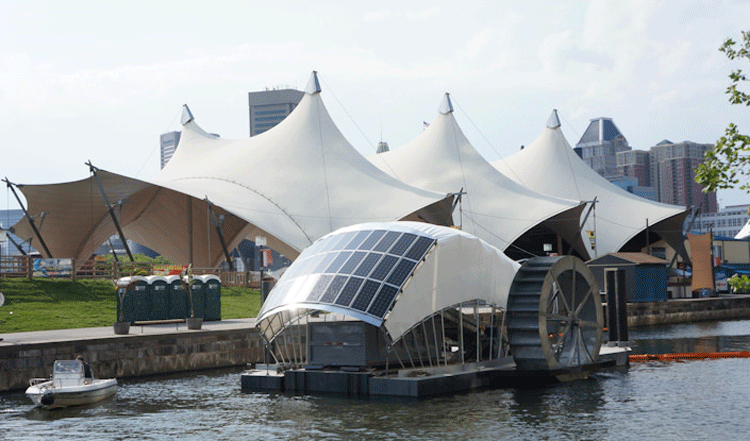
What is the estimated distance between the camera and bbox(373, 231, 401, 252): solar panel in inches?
1150

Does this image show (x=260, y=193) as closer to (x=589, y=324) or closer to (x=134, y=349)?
(x=134, y=349)

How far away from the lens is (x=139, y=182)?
60.3 meters

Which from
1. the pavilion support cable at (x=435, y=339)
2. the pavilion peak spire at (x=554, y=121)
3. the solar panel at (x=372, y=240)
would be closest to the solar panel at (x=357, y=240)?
the solar panel at (x=372, y=240)

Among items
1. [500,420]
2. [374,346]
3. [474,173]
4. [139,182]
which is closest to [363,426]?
[500,420]

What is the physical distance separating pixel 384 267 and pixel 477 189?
49.2 metres

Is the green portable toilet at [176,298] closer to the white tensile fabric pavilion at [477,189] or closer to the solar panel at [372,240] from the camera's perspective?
the solar panel at [372,240]

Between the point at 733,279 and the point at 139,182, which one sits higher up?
the point at 139,182

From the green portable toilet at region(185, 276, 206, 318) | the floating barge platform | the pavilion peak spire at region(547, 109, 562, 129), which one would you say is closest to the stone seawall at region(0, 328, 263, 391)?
the floating barge platform

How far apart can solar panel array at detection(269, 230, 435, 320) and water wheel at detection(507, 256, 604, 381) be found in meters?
3.76

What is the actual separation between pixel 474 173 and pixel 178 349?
152ft

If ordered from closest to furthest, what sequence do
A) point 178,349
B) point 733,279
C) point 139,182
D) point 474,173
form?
point 733,279 < point 178,349 < point 139,182 < point 474,173

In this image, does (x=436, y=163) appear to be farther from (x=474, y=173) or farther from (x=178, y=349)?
(x=178, y=349)

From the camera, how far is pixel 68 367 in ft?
91.7

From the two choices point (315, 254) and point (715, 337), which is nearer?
point (315, 254)
